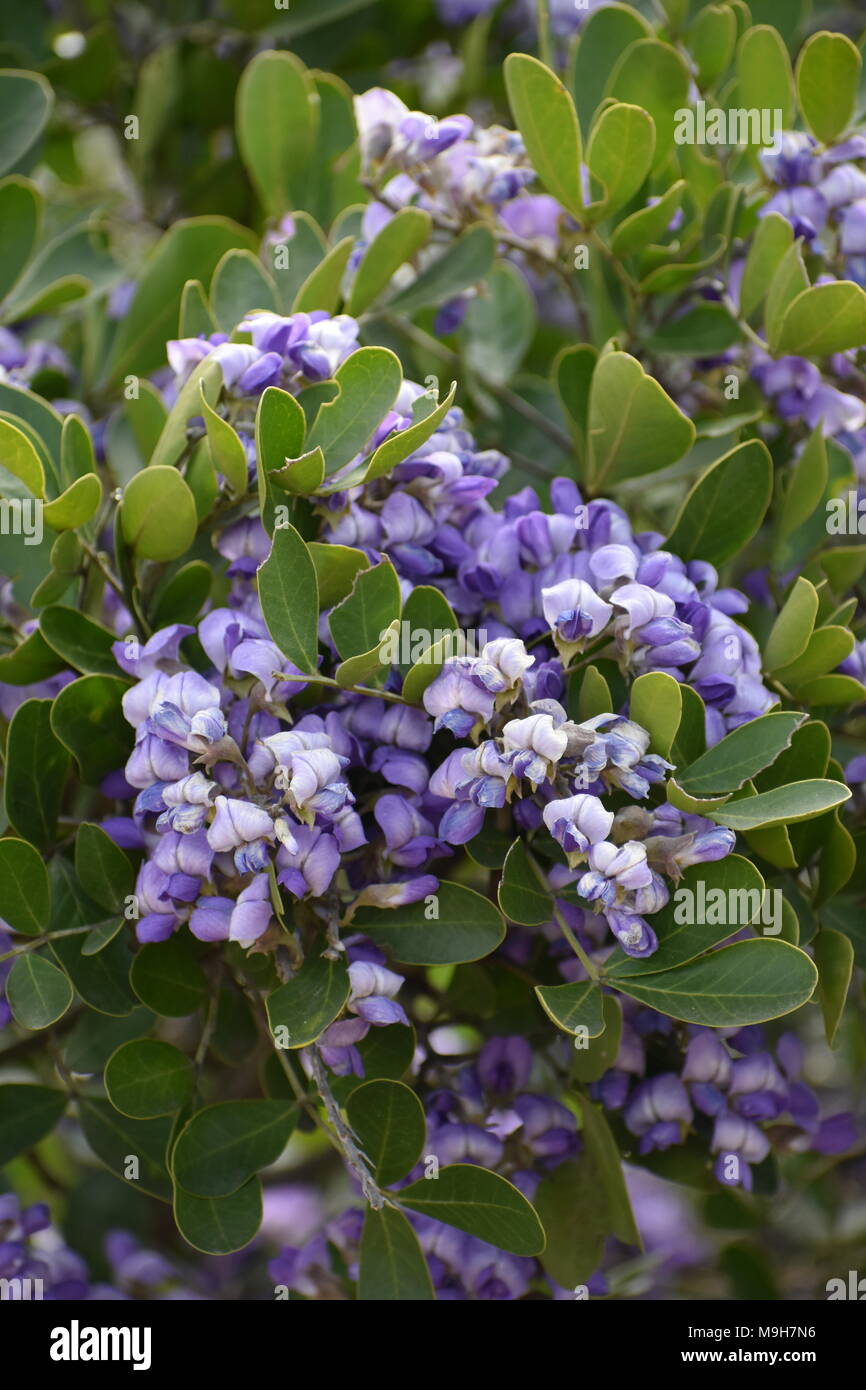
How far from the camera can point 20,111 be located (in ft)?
4.50

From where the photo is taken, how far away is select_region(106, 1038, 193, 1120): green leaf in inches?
40.1

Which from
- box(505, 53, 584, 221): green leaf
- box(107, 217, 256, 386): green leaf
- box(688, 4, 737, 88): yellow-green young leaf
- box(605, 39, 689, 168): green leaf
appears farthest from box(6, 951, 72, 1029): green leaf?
box(688, 4, 737, 88): yellow-green young leaf

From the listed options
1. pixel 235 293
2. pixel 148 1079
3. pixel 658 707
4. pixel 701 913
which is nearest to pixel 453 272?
pixel 235 293

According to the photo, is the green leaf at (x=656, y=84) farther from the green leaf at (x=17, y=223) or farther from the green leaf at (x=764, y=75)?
the green leaf at (x=17, y=223)

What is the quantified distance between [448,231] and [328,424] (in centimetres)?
43

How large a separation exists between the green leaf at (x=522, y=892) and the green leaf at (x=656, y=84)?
69cm

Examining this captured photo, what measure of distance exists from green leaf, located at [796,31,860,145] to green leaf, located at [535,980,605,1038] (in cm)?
78

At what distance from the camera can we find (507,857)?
0.91m

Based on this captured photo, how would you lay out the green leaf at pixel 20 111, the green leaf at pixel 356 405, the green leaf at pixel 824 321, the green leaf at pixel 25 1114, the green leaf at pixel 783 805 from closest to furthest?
the green leaf at pixel 783 805, the green leaf at pixel 356 405, the green leaf at pixel 824 321, the green leaf at pixel 25 1114, the green leaf at pixel 20 111

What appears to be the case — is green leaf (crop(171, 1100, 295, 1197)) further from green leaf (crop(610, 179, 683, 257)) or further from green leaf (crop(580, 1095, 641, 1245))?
green leaf (crop(610, 179, 683, 257))

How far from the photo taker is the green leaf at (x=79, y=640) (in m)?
1.00

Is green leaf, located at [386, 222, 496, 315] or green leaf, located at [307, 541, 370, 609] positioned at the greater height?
green leaf, located at [386, 222, 496, 315]

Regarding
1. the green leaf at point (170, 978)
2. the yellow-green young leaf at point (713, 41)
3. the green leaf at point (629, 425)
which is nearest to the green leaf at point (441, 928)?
the green leaf at point (170, 978)
